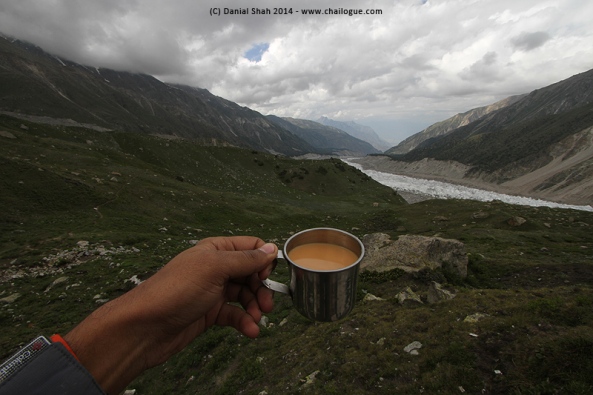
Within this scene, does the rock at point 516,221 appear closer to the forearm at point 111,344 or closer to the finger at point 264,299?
the finger at point 264,299

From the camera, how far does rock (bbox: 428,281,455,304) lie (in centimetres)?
778

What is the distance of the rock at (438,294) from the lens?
25.5 feet

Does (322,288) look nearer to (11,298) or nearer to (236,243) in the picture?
(236,243)

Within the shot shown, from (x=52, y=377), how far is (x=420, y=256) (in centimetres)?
1137

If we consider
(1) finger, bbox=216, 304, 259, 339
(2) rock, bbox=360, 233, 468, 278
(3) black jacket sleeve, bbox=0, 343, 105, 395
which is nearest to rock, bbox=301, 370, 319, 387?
(1) finger, bbox=216, 304, 259, 339

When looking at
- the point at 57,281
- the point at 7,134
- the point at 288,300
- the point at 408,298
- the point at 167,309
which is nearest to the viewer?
the point at 167,309

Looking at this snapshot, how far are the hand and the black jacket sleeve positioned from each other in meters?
0.33

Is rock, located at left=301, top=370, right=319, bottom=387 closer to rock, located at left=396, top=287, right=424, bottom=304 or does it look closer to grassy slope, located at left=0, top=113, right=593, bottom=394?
grassy slope, located at left=0, top=113, right=593, bottom=394

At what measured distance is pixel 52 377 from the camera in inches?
76.5

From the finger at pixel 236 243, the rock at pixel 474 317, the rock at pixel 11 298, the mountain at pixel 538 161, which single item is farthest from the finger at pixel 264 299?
the mountain at pixel 538 161

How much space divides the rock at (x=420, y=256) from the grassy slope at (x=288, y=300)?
1.83ft

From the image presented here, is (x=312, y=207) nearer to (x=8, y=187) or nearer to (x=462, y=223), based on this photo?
(x=462, y=223)

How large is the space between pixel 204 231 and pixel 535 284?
19085 mm

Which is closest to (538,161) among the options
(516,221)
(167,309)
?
(516,221)
